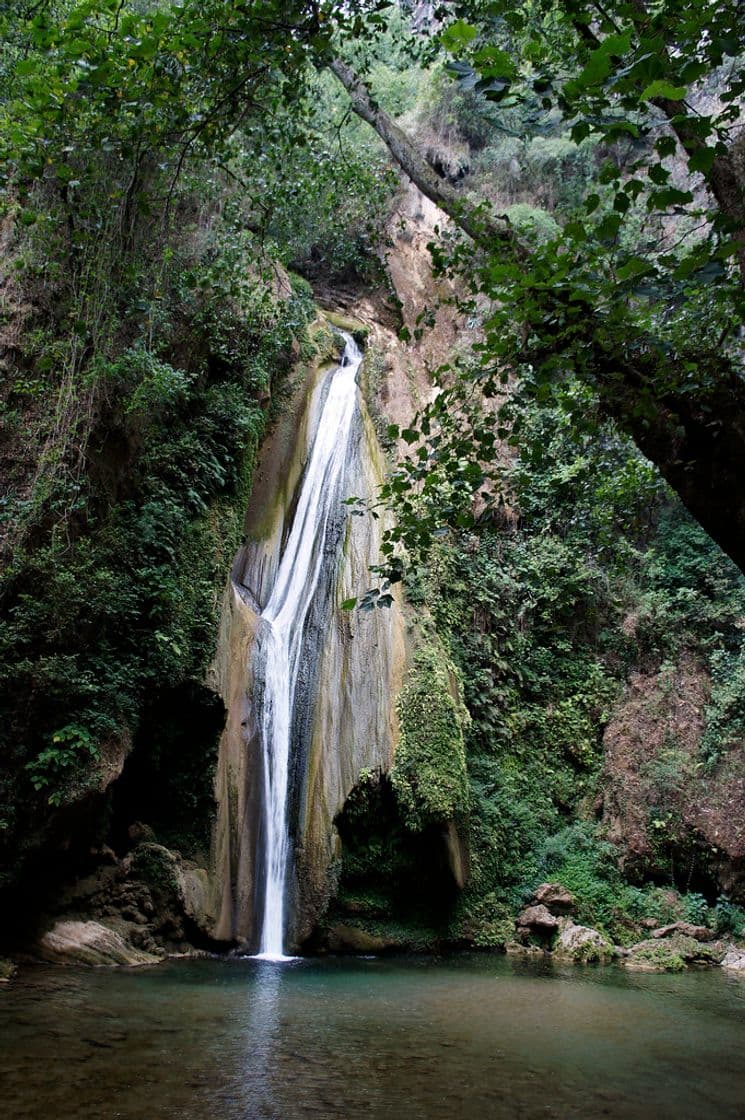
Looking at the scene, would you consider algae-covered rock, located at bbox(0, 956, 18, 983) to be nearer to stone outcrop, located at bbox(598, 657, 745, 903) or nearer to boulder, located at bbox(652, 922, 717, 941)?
boulder, located at bbox(652, 922, 717, 941)

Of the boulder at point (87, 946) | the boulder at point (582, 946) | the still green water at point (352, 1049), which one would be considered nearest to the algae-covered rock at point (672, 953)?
the boulder at point (582, 946)

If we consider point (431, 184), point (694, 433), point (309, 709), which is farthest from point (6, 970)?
point (431, 184)

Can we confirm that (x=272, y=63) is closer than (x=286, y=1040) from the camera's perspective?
Yes

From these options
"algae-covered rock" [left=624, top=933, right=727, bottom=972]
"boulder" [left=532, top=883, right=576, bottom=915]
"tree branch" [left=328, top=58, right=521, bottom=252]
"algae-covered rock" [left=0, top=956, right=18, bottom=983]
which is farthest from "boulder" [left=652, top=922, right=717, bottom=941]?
"tree branch" [left=328, top=58, right=521, bottom=252]

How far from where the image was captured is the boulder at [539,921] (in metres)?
10.9

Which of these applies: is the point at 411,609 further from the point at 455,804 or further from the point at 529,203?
the point at 529,203

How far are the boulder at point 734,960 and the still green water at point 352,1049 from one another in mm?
2747

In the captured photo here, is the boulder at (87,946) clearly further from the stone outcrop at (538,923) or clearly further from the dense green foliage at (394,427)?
the stone outcrop at (538,923)

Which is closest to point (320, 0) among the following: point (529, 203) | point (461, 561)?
point (461, 561)

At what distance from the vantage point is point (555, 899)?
444 inches

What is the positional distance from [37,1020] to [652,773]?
10.2m

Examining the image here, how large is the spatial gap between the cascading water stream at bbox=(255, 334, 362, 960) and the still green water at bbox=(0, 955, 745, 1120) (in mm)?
2112

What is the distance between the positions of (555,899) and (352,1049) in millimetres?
7231

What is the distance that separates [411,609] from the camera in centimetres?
1216
